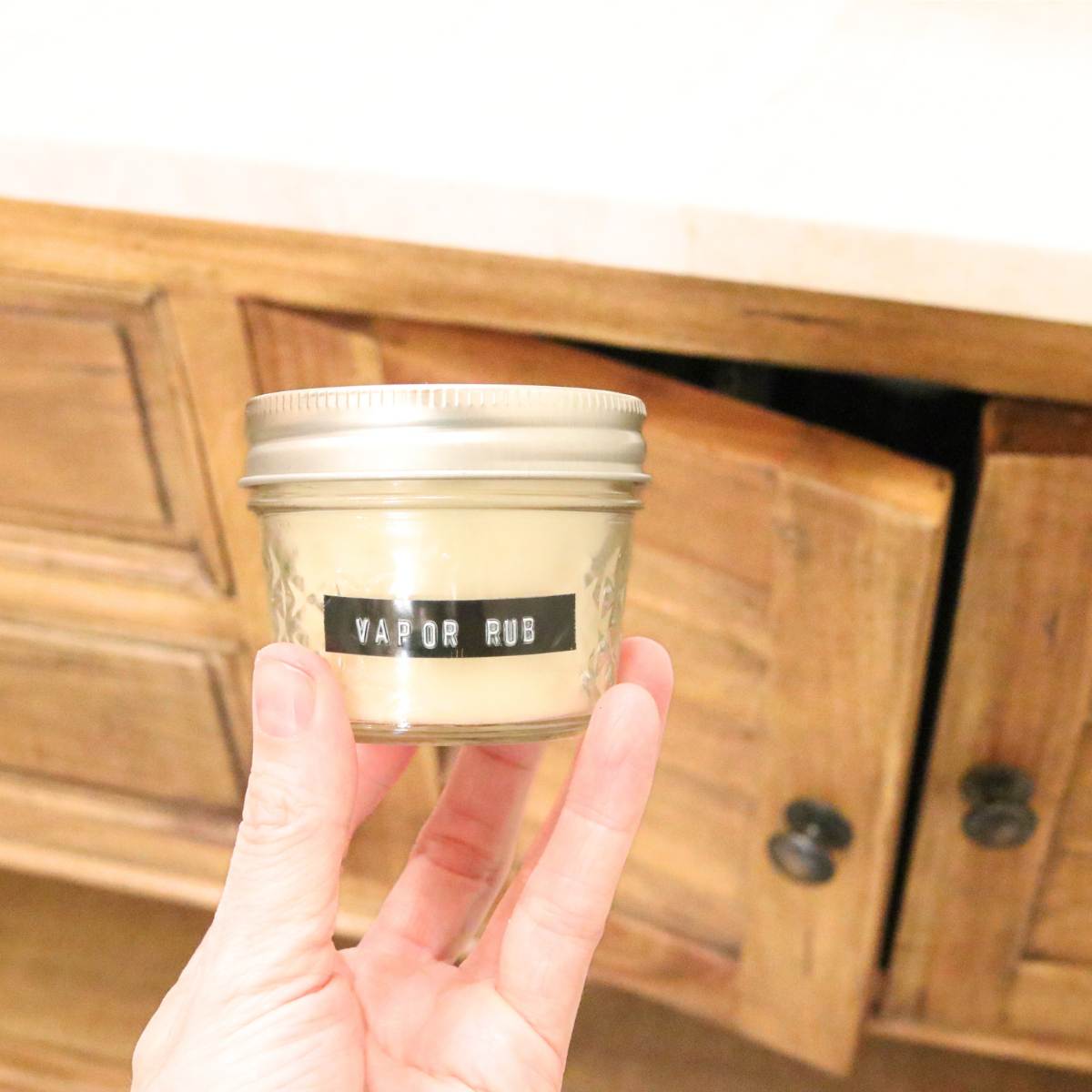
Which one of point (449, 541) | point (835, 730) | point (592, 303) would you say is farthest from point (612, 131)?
point (835, 730)

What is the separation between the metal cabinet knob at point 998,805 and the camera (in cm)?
47

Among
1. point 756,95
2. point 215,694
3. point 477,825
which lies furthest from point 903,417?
point 215,694

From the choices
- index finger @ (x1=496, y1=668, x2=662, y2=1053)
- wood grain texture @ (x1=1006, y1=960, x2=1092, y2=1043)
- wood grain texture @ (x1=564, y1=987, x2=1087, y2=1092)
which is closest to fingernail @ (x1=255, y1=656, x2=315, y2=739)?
index finger @ (x1=496, y1=668, x2=662, y2=1053)

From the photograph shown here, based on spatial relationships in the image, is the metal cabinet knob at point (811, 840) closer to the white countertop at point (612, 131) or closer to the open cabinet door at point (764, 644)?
the open cabinet door at point (764, 644)

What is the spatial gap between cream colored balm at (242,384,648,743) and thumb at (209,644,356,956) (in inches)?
0.6

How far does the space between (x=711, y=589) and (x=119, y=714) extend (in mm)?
433

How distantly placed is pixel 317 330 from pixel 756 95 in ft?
0.71

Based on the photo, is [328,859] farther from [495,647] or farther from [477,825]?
[477,825]

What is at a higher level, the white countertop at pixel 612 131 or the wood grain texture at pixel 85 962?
the white countertop at pixel 612 131

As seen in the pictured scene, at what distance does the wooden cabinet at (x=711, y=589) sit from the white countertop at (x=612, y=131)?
44 millimetres

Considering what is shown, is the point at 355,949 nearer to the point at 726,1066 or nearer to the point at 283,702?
the point at 283,702

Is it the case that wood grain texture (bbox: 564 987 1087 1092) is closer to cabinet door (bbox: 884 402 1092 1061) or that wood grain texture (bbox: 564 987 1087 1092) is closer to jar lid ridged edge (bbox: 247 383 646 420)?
cabinet door (bbox: 884 402 1092 1061)

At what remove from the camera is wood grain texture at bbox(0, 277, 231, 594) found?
0.48 m

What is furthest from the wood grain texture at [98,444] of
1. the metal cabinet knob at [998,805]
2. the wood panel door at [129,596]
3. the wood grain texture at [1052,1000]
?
the wood grain texture at [1052,1000]
